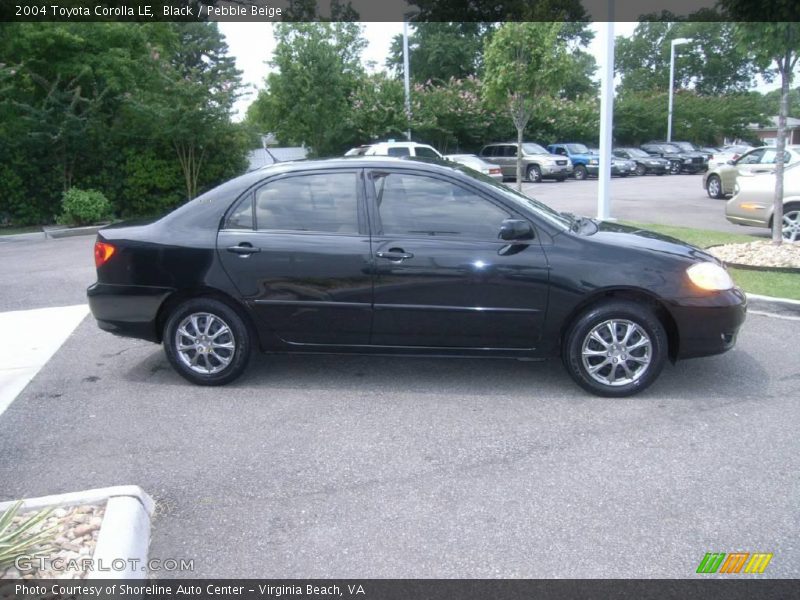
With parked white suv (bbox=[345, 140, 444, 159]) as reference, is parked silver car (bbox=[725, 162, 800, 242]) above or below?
below

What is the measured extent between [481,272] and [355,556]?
2342 millimetres

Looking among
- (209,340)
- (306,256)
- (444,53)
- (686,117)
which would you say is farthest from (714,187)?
(686,117)

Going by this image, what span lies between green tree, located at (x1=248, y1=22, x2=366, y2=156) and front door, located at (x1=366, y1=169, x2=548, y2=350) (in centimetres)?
2174

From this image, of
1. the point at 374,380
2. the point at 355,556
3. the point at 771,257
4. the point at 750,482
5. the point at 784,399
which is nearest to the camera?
the point at 355,556

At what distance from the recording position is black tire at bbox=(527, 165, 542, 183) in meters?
29.8

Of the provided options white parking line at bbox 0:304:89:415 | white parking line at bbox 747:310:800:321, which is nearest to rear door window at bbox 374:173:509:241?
white parking line at bbox 0:304:89:415

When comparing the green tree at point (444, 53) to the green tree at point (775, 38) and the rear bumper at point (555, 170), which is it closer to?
the rear bumper at point (555, 170)

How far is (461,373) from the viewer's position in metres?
5.62

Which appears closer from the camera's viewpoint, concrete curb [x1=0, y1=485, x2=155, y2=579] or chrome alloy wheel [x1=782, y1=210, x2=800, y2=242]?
concrete curb [x1=0, y1=485, x2=155, y2=579]

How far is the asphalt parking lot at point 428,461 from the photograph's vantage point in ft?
10.8

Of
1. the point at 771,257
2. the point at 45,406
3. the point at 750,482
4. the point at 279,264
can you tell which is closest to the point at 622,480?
the point at 750,482

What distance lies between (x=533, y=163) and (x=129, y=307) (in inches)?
1035

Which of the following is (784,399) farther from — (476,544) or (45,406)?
(45,406)

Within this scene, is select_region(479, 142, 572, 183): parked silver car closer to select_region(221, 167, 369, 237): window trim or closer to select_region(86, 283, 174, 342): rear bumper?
select_region(221, 167, 369, 237): window trim
